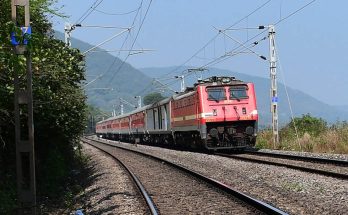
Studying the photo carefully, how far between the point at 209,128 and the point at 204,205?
14.6 metres

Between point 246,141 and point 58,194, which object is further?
point 246,141

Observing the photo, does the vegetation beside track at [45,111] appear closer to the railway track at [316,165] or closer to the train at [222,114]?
the train at [222,114]

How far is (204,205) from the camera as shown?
1004cm

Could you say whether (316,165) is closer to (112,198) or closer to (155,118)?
(112,198)

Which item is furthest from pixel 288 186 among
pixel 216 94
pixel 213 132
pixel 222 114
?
pixel 216 94

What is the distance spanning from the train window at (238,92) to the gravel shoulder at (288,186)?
7.49 m

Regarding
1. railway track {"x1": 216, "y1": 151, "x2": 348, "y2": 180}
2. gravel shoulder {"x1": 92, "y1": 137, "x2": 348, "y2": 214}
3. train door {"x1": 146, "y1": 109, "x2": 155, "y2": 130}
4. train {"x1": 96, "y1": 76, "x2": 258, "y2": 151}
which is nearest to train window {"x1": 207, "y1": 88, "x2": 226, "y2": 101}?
train {"x1": 96, "y1": 76, "x2": 258, "y2": 151}

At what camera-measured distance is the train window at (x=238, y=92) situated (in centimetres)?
2498

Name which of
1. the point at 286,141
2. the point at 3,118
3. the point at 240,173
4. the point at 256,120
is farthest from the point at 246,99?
the point at 3,118

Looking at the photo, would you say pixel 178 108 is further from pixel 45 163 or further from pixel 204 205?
pixel 204 205

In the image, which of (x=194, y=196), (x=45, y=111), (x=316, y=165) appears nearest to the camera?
(x=194, y=196)

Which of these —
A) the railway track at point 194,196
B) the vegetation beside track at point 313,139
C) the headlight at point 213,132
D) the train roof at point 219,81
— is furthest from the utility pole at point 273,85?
the railway track at point 194,196

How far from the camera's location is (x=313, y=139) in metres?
27.5

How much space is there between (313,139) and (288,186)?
639 inches
